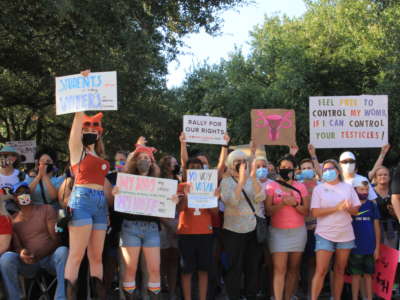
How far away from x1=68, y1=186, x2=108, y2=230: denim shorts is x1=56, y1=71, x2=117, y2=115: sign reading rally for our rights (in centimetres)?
99

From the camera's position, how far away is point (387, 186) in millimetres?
8078

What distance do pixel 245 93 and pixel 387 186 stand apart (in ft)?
44.9

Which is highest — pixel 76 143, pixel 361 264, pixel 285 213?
pixel 76 143

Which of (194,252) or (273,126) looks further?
(273,126)

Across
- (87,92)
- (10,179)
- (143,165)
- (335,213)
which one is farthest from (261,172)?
(10,179)

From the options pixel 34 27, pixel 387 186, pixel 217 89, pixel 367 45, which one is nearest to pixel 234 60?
pixel 217 89

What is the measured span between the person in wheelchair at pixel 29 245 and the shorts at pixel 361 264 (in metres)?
3.54

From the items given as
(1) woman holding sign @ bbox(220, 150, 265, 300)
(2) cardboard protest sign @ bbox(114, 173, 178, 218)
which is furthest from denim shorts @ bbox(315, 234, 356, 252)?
(2) cardboard protest sign @ bbox(114, 173, 178, 218)

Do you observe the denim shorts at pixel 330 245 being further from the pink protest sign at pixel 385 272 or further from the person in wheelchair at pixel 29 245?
the person in wheelchair at pixel 29 245

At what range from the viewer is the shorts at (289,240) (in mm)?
7062

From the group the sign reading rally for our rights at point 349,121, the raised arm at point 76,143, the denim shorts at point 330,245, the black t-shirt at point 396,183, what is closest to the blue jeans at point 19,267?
the raised arm at point 76,143

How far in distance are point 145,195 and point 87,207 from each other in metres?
0.78

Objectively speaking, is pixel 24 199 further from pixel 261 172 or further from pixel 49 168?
pixel 261 172

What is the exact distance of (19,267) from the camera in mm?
6680
